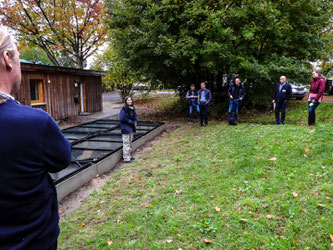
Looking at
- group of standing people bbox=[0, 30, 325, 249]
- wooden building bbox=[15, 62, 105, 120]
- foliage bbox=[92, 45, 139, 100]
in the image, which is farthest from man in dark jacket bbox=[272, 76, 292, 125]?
foliage bbox=[92, 45, 139, 100]

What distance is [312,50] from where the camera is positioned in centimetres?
1323

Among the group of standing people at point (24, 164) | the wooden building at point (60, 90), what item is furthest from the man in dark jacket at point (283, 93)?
the wooden building at point (60, 90)

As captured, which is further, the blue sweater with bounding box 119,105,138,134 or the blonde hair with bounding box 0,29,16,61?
the blue sweater with bounding box 119,105,138,134

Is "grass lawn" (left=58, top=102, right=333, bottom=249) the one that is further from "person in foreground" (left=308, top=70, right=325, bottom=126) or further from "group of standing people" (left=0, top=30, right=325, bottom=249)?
"group of standing people" (left=0, top=30, right=325, bottom=249)

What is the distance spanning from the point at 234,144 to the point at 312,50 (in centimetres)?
909

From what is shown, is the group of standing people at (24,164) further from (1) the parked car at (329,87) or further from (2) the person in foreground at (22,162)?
(1) the parked car at (329,87)

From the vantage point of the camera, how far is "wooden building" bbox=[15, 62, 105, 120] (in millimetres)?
13305

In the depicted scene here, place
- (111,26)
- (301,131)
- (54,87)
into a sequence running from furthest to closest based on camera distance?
(54,87) < (111,26) < (301,131)

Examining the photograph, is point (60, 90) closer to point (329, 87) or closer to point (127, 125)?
point (127, 125)

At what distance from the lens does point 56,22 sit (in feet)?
72.0

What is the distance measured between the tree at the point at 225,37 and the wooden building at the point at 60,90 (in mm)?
4533

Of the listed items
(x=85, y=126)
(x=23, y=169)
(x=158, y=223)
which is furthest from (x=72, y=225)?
(x=85, y=126)

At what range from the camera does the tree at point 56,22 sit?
67.1 feet

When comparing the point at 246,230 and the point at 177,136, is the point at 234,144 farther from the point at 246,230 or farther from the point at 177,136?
the point at 246,230
